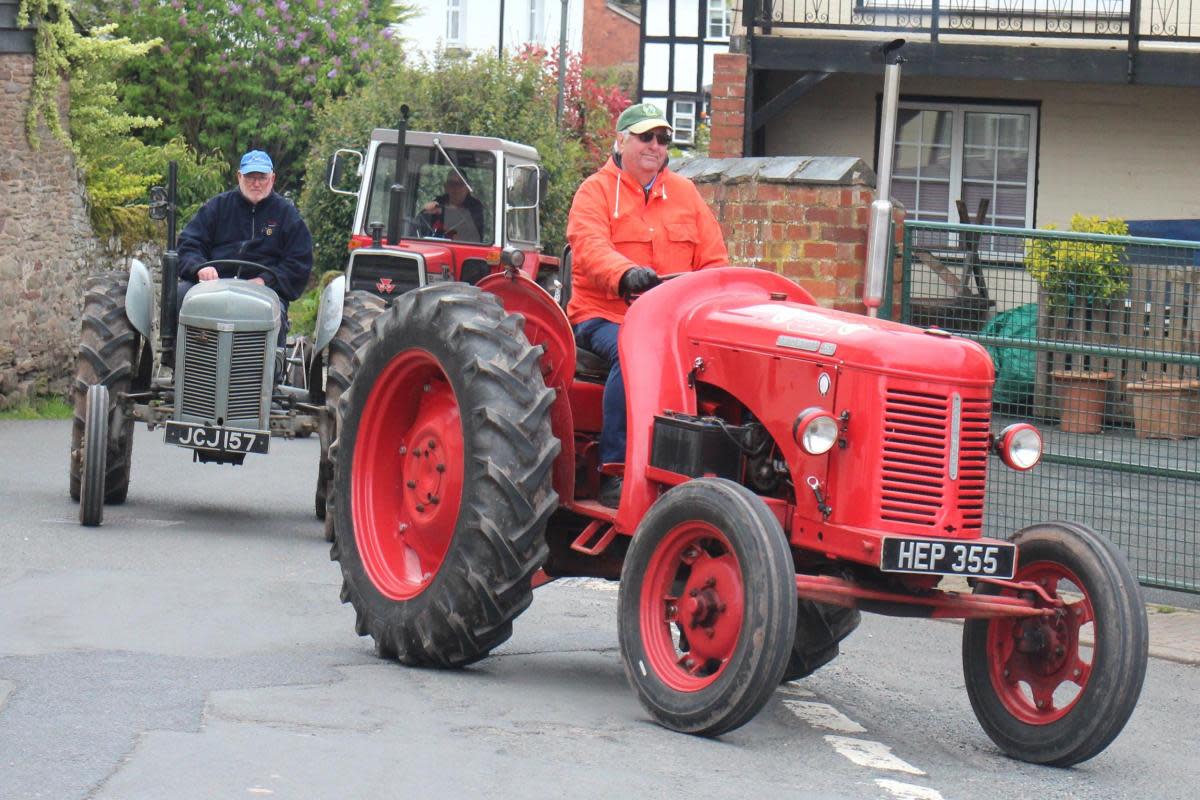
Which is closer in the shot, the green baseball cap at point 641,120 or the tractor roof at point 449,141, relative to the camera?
the green baseball cap at point 641,120

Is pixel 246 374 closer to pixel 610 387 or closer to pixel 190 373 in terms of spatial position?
pixel 190 373

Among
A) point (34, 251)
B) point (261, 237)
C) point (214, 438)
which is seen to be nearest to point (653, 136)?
point (214, 438)

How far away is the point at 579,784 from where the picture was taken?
213 inches

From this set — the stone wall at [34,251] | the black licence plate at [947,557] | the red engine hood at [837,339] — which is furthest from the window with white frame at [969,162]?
the black licence plate at [947,557]

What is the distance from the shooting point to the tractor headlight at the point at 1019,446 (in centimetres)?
652

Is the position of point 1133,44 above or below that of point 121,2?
below

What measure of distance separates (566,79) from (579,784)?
37.6m

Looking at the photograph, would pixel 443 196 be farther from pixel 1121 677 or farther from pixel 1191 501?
pixel 1121 677

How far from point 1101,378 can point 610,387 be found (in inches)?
152

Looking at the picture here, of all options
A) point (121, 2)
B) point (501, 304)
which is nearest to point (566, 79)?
point (121, 2)

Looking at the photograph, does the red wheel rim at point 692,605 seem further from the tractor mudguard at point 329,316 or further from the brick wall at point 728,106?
the brick wall at point 728,106

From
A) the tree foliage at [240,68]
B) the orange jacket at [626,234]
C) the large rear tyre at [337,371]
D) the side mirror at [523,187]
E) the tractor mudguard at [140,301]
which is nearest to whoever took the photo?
the orange jacket at [626,234]

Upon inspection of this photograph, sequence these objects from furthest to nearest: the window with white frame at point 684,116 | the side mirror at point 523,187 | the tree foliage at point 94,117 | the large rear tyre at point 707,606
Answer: the window with white frame at point 684,116, the side mirror at point 523,187, the tree foliage at point 94,117, the large rear tyre at point 707,606

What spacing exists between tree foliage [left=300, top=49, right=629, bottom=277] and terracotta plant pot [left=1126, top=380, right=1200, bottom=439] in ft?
68.4
